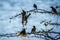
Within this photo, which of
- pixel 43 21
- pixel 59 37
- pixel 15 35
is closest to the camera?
pixel 15 35

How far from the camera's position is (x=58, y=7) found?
6.12 m

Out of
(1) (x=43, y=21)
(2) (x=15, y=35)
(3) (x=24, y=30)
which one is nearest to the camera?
(2) (x=15, y=35)

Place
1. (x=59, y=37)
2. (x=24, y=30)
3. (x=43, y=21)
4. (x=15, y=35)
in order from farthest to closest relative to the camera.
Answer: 1. (x=43, y=21)
2. (x=59, y=37)
3. (x=24, y=30)
4. (x=15, y=35)

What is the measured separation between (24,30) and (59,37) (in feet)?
4.16

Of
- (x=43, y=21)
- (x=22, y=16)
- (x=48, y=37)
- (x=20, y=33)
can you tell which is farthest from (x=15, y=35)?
(x=43, y=21)

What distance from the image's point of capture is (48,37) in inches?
246

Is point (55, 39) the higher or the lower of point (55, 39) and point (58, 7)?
the lower

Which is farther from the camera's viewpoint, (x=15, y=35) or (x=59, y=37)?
(x=59, y=37)

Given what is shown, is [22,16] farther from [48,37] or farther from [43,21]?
[43,21]

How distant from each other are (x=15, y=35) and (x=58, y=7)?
1.62 meters

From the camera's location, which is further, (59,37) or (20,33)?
(59,37)

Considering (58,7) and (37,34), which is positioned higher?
(58,7)

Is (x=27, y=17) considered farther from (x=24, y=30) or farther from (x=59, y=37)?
(x=59, y=37)

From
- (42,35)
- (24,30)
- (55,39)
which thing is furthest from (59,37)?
(24,30)
